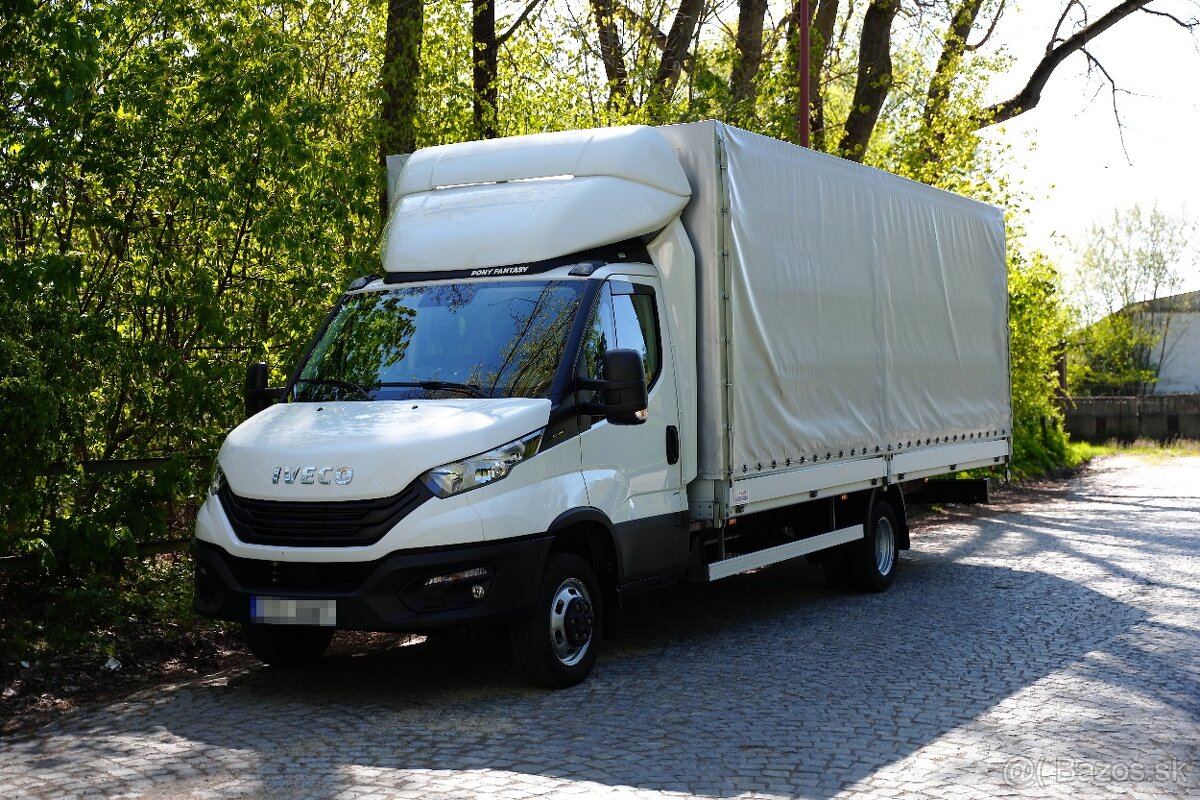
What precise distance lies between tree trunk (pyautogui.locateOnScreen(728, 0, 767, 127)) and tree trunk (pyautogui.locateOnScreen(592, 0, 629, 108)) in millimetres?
1713

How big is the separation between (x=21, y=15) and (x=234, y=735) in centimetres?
460

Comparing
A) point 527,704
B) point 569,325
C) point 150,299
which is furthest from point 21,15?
point 527,704

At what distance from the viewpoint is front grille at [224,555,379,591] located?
24.3 ft

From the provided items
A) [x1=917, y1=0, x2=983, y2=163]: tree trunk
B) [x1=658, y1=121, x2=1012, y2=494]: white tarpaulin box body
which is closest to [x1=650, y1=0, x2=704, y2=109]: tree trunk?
[x1=917, y1=0, x2=983, y2=163]: tree trunk

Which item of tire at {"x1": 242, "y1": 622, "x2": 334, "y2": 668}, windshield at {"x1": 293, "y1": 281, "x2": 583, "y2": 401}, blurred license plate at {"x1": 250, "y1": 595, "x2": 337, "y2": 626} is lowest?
tire at {"x1": 242, "y1": 622, "x2": 334, "y2": 668}

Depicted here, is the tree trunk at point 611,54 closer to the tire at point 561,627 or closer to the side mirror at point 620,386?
the side mirror at point 620,386

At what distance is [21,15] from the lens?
8477 mm

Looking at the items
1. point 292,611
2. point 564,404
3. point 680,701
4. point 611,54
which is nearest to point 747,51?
point 611,54

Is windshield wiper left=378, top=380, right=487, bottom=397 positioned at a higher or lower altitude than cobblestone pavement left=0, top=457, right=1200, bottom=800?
higher

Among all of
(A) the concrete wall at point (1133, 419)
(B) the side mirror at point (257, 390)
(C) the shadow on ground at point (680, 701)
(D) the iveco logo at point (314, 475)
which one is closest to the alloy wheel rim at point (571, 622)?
(C) the shadow on ground at point (680, 701)

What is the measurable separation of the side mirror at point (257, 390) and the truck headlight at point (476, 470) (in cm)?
203

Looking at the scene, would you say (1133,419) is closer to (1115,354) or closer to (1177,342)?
(1115,354)

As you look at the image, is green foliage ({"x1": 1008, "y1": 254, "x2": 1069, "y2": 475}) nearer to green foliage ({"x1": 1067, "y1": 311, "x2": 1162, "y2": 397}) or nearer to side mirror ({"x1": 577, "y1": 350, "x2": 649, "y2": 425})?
side mirror ({"x1": 577, "y1": 350, "x2": 649, "y2": 425})

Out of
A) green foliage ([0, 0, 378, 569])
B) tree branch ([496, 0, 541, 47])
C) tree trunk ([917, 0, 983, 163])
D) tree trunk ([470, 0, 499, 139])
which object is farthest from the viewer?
tree trunk ([917, 0, 983, 163])
